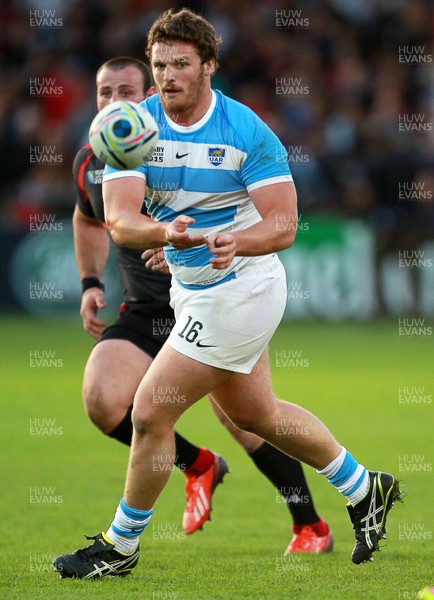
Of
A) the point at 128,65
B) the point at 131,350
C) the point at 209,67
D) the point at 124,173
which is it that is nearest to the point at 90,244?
the point at 131,350

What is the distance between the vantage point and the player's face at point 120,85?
7.03m

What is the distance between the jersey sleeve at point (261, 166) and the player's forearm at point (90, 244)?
2.11m

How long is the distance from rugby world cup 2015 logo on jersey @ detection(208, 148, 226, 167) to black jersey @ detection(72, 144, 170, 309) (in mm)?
1799

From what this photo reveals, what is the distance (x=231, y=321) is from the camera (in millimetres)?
5578

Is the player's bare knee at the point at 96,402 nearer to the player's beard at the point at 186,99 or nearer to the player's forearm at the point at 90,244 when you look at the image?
the player's forearm at the point at 90,244

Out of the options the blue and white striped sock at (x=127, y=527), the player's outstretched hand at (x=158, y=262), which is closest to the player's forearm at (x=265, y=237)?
the player's outstretched hand at (x=158, y=262)

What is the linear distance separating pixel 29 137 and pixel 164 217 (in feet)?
46.4

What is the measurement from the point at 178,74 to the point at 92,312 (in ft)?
7.05

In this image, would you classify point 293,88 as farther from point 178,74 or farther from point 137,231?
point 137,231

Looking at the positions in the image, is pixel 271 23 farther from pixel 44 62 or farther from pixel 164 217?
pixel 164 217

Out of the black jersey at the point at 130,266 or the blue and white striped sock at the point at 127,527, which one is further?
the black jersey at the point at 130,266

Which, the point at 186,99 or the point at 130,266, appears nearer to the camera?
the point at 186,99

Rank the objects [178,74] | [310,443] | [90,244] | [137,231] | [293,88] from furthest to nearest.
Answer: [293,88]
[90,244]
[310,443]
[178,74]
[137,231]

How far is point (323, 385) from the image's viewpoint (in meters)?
13.0
